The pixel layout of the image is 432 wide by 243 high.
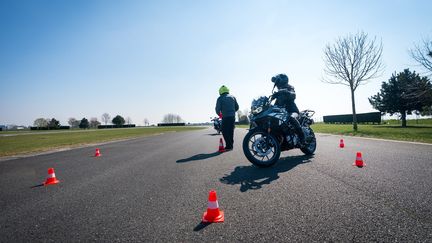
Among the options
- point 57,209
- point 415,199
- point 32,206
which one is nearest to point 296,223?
point 415,199

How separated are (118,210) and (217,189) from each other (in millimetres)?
1520

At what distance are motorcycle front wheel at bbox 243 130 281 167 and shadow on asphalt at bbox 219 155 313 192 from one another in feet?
0.66

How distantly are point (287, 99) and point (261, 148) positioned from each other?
5.63 ft

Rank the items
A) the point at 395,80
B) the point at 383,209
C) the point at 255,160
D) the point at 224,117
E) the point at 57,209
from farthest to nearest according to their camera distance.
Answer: the point at 395,80
the point at 224,117
the point at 255,160
the point at 57,209
the point at 383,209

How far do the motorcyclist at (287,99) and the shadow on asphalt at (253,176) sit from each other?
3.20ft

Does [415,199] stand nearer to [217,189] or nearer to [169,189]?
[217,189]

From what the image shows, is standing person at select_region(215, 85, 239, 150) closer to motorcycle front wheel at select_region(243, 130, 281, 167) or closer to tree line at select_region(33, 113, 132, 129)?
motorcycle front wheel at select_region(243, 130, 281, 167)

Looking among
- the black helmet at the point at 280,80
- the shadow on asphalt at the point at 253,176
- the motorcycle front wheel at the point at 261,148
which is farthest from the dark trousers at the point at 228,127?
the shadow on asphalt at the point at 253,176

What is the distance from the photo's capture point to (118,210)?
3.19m

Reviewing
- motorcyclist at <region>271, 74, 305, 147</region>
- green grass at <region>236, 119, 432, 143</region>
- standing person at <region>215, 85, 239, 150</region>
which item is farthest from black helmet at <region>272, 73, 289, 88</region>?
green grass at <region>236, 119, 432, 143</region>

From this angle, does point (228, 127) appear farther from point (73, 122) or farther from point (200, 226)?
point (73, 122)

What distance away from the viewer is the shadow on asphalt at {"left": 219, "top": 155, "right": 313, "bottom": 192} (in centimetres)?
422

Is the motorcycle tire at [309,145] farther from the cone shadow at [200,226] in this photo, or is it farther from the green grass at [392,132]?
the green grass at [392,132]

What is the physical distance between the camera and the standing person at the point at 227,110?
396 inches
